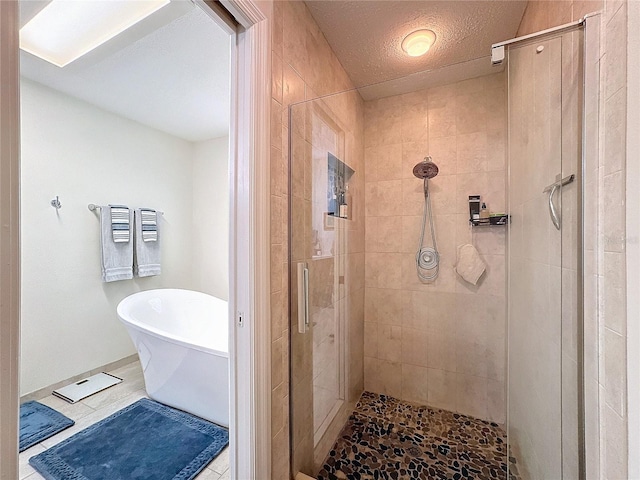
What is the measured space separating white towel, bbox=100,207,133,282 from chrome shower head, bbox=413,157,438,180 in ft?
9.51

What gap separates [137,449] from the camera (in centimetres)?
167

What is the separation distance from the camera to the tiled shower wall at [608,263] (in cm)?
71

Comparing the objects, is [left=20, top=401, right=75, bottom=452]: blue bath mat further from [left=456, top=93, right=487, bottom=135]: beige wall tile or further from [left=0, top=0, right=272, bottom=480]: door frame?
[left=456, top=93, right=487, bottom=135]: beige wall tile

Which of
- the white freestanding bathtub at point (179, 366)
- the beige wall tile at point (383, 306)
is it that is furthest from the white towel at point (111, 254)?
the beige wall tile at point (383, 306)

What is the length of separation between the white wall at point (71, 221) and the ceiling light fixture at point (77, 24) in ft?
2.03

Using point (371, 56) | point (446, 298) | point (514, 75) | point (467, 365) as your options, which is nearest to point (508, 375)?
point (467, 365)

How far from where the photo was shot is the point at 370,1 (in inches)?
56.0

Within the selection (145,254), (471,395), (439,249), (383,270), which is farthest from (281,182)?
(145,254)

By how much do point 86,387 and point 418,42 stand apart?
3.74 meters

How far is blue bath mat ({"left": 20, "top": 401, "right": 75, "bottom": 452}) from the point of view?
1.72 metres

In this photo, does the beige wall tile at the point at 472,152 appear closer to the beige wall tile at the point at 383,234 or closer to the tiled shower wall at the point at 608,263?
the beige wall tile at the point at 383,234

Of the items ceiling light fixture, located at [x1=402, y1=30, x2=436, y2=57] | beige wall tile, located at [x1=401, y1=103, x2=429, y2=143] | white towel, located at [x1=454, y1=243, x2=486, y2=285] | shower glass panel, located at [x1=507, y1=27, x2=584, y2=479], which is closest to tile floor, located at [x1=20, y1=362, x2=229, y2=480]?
shower glass panel, located at [x1=507, y1=27, x2=584, y2=479]

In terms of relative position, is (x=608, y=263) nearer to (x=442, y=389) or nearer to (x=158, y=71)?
(x=442, y=389)

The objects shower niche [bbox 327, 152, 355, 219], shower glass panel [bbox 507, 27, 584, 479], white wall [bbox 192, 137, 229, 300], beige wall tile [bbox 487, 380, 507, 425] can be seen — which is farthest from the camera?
white wall [bbox 192, 137, 229, 300]
